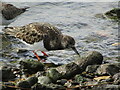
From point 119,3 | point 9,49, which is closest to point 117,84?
point 9,49

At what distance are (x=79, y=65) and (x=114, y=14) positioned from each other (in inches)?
188

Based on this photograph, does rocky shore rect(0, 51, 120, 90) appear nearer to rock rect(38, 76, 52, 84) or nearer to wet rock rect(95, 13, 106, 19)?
rock rect(38, 76, 52, 84)

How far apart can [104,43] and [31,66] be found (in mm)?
2408

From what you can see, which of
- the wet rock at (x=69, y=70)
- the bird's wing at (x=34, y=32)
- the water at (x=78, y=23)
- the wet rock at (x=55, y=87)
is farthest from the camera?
the water at (x=78, y=23)

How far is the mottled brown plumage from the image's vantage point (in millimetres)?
6902

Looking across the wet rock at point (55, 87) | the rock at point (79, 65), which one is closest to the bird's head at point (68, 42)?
the rock at point (79, 65)

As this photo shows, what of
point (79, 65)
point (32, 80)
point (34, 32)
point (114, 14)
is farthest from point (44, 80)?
point (114, 14)

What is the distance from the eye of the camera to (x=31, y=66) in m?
6.07

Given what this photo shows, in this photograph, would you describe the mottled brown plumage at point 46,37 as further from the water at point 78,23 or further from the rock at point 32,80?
the rock at point 32,80

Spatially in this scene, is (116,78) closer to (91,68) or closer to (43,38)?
(91,68)

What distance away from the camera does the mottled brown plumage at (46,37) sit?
690 centimetres

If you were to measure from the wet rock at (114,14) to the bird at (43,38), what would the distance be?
12.2 feet

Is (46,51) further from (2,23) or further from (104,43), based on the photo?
(2,23)

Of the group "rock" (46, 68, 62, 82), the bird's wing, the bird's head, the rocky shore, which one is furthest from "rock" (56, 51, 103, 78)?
the bird's wing
